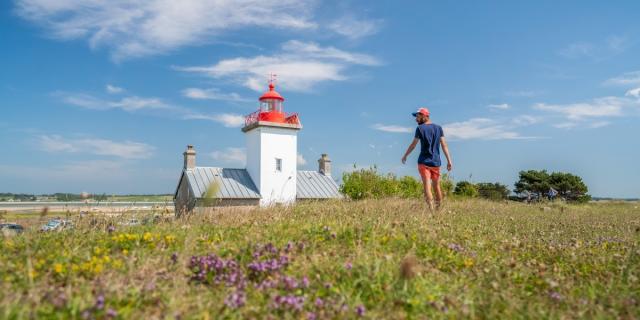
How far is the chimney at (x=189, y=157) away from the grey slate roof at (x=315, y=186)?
9.32 m

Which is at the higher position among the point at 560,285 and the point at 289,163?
the point at 289,163

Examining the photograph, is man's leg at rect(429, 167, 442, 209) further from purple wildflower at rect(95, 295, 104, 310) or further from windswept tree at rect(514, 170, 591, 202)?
windswept tree at rect(514, 170, 591, 202)

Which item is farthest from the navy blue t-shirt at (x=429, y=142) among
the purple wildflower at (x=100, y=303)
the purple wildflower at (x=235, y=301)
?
the purple wildflower at (x=100, y=303)

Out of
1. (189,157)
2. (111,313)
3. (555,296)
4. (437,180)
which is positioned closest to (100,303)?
(111,313)

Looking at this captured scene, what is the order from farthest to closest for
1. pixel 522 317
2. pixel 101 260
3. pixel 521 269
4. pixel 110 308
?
pixel 521 269, pixel 101 260, pixel 522 317, pixel 110 308

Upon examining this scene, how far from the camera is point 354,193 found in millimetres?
28625

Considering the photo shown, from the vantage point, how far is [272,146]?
3434cm

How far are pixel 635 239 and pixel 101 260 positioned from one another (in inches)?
349

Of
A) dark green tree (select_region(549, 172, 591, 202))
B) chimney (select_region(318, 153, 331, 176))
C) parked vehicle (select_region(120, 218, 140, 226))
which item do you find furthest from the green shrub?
dark green tree (select_region(549, 172, 591, 202))

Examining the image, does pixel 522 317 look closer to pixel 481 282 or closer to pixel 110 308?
pixel 481 282

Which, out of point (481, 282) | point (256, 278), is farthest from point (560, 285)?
point (256, 278)

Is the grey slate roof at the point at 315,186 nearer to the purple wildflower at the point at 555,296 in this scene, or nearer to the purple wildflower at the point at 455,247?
the purple wildflower at the point at 455,247

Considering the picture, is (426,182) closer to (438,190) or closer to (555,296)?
(438,190)

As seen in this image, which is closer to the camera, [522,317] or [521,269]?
[522,317]
